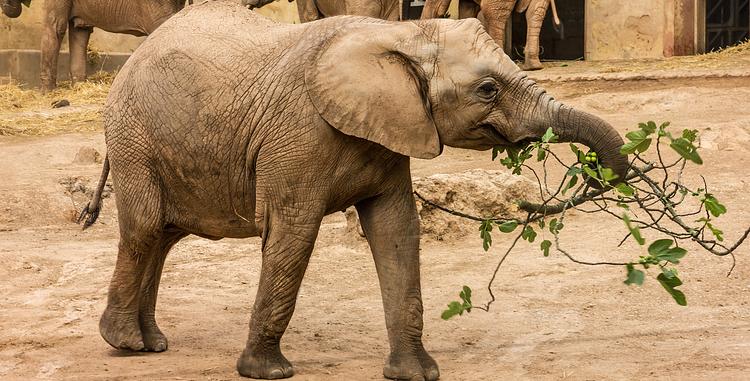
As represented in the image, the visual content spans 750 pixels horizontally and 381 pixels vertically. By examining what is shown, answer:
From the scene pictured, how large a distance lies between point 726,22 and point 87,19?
8.77 meters

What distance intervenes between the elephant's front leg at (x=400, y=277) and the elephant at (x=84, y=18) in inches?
351

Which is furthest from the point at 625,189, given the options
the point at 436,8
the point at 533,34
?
the point at 533,34

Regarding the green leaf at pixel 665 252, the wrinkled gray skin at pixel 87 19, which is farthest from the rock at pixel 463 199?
the wrinkled gray skin at pixel 87 19

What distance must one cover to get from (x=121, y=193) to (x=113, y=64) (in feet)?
33.2

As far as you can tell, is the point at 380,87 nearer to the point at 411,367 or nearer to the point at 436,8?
the point at 411,367

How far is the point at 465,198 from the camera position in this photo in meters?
7.97

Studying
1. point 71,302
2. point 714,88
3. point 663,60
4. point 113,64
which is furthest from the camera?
point 113,64

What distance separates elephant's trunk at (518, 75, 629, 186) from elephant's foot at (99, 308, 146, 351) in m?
2.09

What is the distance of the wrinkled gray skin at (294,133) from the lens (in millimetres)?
4984

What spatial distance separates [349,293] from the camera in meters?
7.18

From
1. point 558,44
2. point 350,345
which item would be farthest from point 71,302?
point 558,44

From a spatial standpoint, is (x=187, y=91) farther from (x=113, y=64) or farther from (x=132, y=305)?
(x=113, y=64)

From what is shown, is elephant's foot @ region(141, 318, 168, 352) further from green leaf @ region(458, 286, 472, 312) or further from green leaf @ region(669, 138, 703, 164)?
green leaf @ region(669, 138, 703, 164)

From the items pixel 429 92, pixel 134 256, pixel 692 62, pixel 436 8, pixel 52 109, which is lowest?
pixel 52 109
